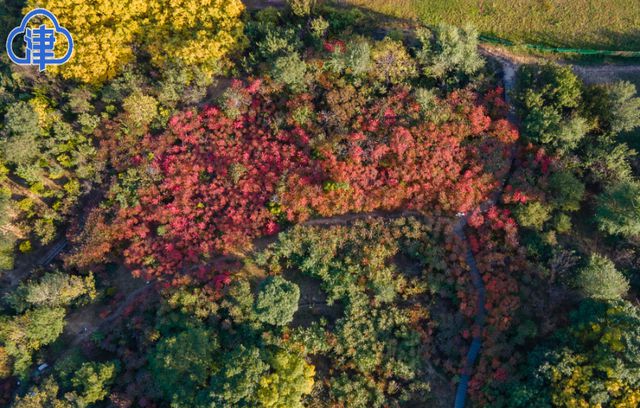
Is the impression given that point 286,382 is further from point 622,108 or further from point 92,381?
point 622,108

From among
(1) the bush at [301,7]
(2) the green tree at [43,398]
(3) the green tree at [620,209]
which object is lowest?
(2) the green tree at [43,398]

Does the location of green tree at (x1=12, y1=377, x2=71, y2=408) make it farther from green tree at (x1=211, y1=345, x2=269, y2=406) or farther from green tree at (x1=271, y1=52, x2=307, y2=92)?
green tree at (x1=271, y1=52, x2=307, y2=92)

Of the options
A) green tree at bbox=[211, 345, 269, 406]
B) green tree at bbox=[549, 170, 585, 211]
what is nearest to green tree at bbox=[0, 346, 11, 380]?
green tree at bbox=[211, 345, 269, 406]

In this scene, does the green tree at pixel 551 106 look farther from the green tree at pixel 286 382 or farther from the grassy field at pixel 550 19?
the green tree at pixel 286 382

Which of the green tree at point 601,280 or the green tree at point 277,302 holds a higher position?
the green tree at point 601,280

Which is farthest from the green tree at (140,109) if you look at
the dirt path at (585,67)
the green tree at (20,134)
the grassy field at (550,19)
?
Result: the dirt path at (585,67)
